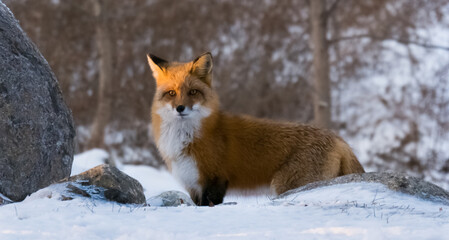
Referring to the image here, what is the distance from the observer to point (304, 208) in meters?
5.13

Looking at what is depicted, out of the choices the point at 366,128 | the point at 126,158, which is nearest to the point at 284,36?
the point at 366,128

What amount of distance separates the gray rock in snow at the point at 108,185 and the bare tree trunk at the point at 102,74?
31.6ft

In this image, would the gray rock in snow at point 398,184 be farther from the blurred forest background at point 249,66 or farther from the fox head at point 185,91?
the blurred forest background at point 249,66

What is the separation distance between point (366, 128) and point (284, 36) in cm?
368

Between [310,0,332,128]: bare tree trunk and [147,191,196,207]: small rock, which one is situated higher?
[310,0,332,128]: bare tree trunk

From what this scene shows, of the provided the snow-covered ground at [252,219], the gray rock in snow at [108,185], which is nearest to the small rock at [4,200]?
the snow-covered ground at [252,219]

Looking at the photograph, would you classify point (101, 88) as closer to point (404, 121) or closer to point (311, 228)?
point (404, 121)

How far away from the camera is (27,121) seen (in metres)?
6.11

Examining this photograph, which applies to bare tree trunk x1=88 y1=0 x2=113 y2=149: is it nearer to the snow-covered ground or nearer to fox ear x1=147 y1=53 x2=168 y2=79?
fox ear x1=147 y1=53 x2=168 y2=79

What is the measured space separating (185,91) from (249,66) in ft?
35.2

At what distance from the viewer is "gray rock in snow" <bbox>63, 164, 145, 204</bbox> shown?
5609 millimetres

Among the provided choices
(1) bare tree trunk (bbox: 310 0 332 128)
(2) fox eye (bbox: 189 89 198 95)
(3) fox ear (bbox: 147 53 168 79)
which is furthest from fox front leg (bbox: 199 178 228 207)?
(1) bare tree trunk (bbox: 310 0 332 128)

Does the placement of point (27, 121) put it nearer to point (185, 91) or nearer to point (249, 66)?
point (185, 91)

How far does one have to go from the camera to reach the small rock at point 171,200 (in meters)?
6.29
